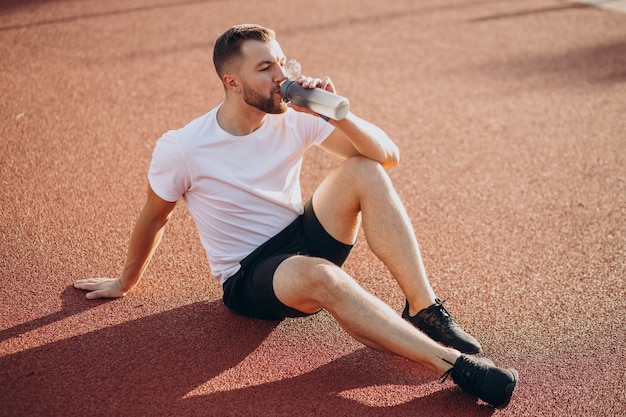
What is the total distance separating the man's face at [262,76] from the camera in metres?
3.07

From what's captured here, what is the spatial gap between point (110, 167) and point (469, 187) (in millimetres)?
2380

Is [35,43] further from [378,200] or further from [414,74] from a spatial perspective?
[378,200]

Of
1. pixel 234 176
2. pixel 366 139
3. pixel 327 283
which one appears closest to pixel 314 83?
pixel 366 139

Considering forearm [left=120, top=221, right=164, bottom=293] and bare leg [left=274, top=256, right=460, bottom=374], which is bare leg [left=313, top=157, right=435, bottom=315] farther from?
forearm [left=120, top=221, right=164, bottom=293]

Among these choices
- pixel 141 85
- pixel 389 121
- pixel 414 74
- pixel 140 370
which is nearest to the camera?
pixel 140 370

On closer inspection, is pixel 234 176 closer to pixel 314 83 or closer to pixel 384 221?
pixel 314 83

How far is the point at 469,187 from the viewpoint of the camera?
4.69 meters

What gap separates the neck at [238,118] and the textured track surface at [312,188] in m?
0.91

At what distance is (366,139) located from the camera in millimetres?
3145

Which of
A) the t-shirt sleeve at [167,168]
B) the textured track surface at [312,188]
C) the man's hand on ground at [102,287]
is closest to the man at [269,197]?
the t-shirt sleeve at [167,168]

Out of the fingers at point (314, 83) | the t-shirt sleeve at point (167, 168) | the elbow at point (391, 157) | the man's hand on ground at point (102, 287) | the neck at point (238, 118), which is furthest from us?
the man's hand on ground at point (102, 287)

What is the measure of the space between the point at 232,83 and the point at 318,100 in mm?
461

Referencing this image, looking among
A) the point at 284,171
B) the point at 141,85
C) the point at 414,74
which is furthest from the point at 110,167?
the point at 414,74

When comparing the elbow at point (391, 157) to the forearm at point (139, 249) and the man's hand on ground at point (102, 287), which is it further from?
the man's hand on ground at point (102, 287)
